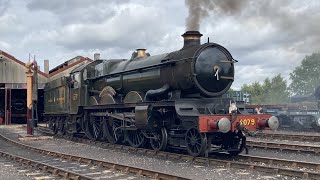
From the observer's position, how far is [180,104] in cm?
1078

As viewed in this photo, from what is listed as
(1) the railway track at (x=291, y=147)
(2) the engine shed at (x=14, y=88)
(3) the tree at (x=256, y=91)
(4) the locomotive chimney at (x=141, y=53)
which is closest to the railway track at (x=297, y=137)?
(1) the railway track at (x=291, y=147)

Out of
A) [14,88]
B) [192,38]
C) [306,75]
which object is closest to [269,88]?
[306,75]

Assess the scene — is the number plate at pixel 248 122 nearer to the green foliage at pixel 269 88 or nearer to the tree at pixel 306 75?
the tree at pixel 306 75

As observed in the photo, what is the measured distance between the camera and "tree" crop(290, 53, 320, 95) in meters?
65.2

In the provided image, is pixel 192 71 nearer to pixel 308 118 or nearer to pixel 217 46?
pixel 217 46

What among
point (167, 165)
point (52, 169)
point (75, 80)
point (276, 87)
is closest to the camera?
point (52, 169)

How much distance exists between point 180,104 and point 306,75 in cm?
6331

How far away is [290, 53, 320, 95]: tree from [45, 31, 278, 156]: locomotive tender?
181 ft

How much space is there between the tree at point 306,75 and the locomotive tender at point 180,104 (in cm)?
5525

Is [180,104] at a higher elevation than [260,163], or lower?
higher

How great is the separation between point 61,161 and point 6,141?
8054 mm

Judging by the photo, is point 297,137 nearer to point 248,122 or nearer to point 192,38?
point 248,122

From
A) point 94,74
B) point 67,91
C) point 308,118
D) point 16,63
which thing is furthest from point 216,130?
point 16,63

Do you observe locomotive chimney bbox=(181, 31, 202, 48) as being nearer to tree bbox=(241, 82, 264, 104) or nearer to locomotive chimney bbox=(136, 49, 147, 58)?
locomotive chimney bbox=(136, 49, 147, 58)
